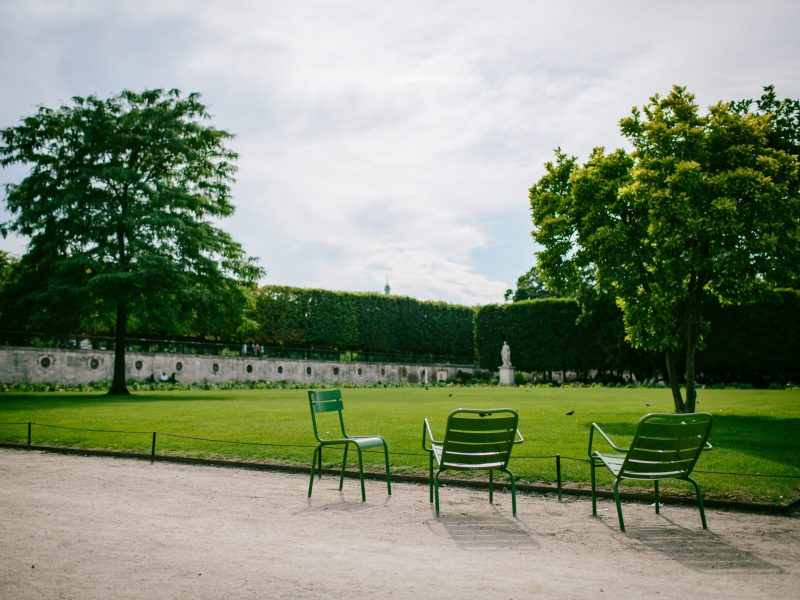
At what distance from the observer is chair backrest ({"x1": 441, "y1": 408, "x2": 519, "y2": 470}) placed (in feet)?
21.7

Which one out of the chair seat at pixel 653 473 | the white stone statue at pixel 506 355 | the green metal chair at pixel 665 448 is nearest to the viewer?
the green metal chair at pixel 665 448

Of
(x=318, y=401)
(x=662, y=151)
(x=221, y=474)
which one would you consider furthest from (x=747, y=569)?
(x=662, y=151)

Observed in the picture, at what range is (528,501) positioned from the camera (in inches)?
301

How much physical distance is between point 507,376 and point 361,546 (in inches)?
1749

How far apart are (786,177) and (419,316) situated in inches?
1902

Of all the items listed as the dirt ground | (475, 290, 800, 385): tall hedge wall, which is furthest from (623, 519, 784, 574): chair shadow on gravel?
(475, 290, 800, 385): tall hedge wall

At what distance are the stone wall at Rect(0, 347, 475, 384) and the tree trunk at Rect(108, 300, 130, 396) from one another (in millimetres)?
7567

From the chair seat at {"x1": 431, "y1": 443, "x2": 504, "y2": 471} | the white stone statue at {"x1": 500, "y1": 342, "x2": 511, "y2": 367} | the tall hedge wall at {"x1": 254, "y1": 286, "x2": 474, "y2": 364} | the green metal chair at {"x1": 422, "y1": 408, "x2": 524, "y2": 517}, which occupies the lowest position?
the chair seat at {"x1": 431, "y1": 443, "x2": 504, "y2": 471}

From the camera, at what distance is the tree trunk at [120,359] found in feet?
94.7

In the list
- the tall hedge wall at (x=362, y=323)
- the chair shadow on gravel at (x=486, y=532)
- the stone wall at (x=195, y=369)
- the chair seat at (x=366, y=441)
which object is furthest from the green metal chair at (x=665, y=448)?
the tall hedge wall at (x=362, y=323)

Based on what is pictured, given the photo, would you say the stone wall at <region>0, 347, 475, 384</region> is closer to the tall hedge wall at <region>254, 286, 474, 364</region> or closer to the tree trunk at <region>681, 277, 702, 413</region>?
the tall hedge wall at <region>254, 286, 474, 364</region>

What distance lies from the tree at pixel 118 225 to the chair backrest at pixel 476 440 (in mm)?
23662

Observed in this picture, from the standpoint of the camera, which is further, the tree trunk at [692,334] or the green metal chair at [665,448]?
the tree trunk at [692,334]

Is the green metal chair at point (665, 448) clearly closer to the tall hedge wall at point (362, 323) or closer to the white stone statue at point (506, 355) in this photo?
the white stone statue at point (506, 355)
